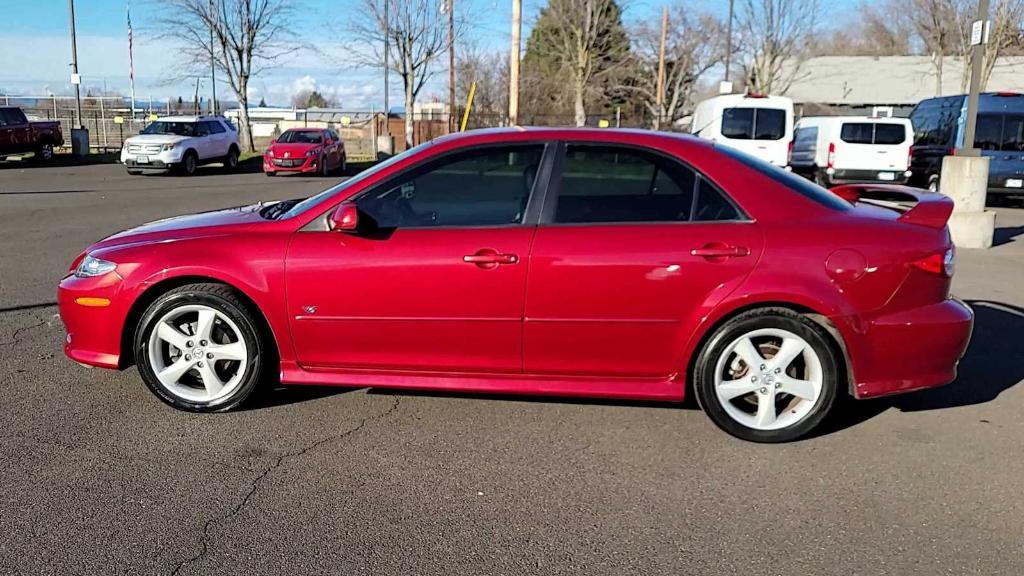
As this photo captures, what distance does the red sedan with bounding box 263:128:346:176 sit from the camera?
24.7m

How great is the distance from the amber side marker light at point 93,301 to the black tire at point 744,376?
3.10 meters

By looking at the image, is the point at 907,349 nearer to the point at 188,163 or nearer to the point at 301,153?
the point at 301,153

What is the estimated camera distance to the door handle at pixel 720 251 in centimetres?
402

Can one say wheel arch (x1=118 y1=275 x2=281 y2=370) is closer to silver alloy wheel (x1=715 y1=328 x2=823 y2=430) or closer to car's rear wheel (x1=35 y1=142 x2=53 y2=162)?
silver alloy wheel (x1=715 y1=328 x2=823 y2=430)

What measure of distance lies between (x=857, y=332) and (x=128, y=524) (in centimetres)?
335

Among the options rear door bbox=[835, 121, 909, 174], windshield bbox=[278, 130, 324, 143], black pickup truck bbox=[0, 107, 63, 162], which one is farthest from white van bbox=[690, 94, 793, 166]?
black pickup truck bbox=[0, 107, 63, 162]

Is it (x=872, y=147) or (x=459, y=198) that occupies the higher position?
(x=872, y=147)

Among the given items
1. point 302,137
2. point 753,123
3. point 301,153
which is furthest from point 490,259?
point 302,137

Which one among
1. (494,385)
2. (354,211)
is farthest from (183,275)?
(494,385)

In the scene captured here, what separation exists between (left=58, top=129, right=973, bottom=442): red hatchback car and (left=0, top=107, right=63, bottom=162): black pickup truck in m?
24.6

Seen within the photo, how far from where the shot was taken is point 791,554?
310cm

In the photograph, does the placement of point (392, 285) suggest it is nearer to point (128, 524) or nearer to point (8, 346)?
point (128, 524)

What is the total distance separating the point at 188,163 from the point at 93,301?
2148 cm

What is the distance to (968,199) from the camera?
1127 cm
